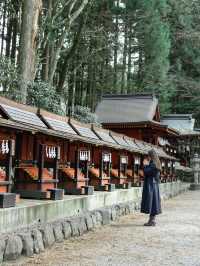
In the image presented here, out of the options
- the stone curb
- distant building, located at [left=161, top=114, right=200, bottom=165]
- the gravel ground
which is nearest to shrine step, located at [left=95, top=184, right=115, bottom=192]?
the stone curb

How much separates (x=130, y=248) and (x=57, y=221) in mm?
1121

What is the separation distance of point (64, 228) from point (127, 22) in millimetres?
20112

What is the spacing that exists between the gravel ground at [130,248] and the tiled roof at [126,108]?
11.8 metres

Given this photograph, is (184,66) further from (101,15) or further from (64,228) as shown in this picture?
(64,228)

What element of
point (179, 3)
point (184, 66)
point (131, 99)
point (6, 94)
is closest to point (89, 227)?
point (6, 94)

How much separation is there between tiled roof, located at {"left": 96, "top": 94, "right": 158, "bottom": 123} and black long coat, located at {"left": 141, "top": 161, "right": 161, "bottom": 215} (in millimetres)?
11183

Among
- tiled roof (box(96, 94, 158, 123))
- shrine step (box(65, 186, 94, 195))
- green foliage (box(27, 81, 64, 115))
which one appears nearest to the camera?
shrine step (box(65, 186, 94, 195))

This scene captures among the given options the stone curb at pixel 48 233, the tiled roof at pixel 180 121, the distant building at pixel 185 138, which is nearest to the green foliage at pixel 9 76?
the stone curb at pixel 48 233

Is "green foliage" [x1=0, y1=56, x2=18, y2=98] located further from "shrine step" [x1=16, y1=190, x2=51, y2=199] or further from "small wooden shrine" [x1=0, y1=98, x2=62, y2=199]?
"shrine step" [x1=16, y1=190, x2=51, y2=199]

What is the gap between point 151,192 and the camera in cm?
922

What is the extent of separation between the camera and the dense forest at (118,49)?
17031mm

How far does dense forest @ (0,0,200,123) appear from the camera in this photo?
17.0 meters

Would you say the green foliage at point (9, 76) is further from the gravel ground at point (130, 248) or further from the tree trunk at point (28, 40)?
the gravel ground at point (130, 248)

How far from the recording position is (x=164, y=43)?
25.5 meters
